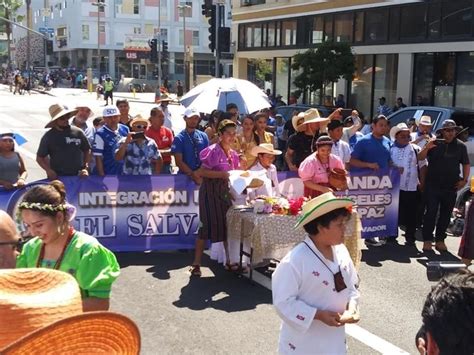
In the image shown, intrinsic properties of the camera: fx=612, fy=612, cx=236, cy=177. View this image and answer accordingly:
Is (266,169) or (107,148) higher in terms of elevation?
(107,148)

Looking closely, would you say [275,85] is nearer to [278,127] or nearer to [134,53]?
[278,127]

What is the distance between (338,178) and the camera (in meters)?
7.15

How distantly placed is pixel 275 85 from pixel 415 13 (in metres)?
12.7

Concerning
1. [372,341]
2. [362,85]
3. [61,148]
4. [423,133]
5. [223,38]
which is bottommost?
[372,341]

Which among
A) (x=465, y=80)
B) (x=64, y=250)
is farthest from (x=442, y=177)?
(x=465, y=80)

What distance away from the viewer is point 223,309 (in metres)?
A: 6.19

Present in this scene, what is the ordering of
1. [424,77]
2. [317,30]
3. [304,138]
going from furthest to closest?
[317,30] → [424,77] → [304,138]

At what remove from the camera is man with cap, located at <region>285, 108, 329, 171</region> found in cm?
810

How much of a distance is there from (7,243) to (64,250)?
0.28 metres

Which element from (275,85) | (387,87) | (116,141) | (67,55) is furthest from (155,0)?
(116,141)

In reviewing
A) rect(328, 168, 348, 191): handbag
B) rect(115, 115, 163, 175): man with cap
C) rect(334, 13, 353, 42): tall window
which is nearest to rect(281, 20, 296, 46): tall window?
rect(334, 13, 353, 42): tall window

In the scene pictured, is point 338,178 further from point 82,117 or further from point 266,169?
point 82,117

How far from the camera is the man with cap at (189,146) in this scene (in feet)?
26.3

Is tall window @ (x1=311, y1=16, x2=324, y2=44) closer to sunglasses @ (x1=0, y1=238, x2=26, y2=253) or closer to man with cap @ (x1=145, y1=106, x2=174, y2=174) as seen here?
man with cap @ (x1=145, y1=106, x2=174, y2=174)
